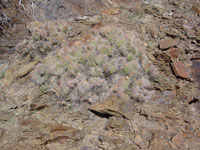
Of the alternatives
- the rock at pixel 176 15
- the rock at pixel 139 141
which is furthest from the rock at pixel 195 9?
the rock at pixel 139 141

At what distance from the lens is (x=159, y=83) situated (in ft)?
14.5

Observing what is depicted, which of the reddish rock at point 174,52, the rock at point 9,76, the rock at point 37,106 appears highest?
the reddish rock at point 174,52

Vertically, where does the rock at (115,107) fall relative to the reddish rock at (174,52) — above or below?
below

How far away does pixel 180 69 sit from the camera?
14.8 feet

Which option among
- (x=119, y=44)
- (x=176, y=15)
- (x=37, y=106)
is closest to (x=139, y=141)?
(x=37, y=106)

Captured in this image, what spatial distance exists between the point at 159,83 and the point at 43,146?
2.53 m

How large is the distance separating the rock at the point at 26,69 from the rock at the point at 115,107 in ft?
5.51

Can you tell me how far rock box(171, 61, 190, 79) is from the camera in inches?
174

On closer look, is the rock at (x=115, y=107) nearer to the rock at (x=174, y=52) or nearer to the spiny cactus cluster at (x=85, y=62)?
the spiny cactus cluster at (x=85, y=62)

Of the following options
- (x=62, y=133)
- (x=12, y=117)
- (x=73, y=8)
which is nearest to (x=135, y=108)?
(x=62, y=133)

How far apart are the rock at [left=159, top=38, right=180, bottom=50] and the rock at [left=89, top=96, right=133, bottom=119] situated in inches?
69.5

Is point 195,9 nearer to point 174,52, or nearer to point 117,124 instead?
point 174,52

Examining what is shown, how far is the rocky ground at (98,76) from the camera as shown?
348cm

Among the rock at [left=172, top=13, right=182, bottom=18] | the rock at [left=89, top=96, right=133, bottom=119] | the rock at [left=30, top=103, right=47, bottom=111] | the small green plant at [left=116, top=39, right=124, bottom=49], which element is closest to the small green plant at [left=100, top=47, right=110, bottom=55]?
the small green plant at [left=116, top=39, right=124, bottom=49]
